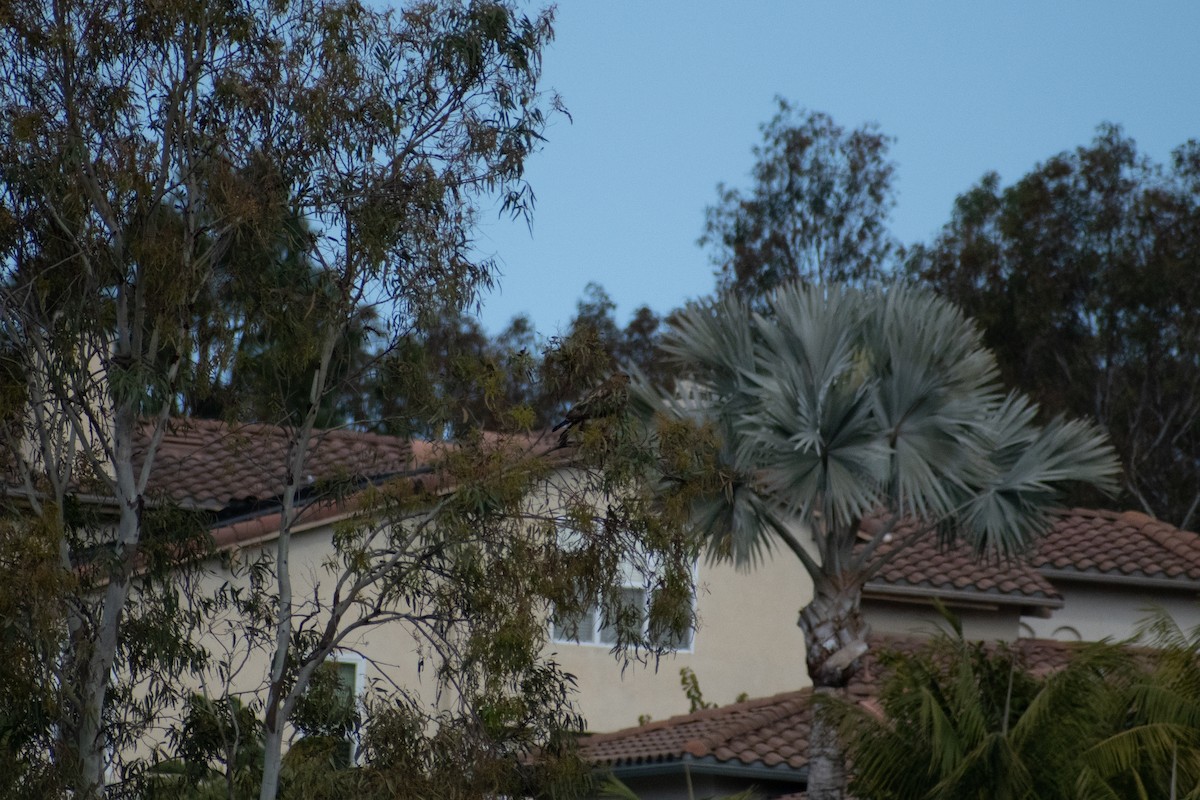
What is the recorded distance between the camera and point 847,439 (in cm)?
1644

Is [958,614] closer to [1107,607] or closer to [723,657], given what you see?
[723,657]

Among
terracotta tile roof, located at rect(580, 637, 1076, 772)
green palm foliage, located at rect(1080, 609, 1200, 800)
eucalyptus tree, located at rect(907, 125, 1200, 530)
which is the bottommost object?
green palm foliage, located at rect(1080, 609, 1200, 800)

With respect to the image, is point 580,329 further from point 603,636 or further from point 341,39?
point 603,636

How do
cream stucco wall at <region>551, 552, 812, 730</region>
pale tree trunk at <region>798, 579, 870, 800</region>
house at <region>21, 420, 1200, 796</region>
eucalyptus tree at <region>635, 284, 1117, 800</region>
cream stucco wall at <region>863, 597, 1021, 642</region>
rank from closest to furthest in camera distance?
pale tree trunk at <region>798, 579, 870, 800</region> < eucalyptus tree at <region>635, 284, 1117, 800</region> < house at <region>21, 420, 1200, 796</region> < cream stucco wall at <region>551, 552, 812, 730</region> < cream stucco wall at <region>863, 597, 1021, 642</region>

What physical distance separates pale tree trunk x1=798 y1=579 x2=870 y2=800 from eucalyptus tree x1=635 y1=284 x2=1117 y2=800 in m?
0.01

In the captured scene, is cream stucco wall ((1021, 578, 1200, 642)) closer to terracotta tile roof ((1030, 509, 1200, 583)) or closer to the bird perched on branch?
terracotta tile roof ((1030, 509, 1200, 583))

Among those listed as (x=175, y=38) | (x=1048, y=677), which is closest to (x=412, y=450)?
(x=175, y=38)

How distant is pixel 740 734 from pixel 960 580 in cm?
568

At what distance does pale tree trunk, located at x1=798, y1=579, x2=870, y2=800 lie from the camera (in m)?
15.9

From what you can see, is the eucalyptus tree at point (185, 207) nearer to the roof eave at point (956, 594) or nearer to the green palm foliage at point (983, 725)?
the green palm foliage at point (983, 725)

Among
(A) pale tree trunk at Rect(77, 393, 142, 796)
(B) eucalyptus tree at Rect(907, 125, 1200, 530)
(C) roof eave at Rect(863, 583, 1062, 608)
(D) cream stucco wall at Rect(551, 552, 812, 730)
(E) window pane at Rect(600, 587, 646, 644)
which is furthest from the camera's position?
(B) eucalyptus tree at Rect(907, 125, 1200, 530)

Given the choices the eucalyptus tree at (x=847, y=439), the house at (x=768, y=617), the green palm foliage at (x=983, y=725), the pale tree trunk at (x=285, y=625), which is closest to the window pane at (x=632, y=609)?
the pale tree trunk at (x=285, y=625)

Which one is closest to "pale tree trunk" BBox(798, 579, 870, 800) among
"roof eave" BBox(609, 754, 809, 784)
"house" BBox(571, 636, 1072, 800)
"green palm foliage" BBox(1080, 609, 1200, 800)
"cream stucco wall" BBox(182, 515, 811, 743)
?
"house" BBox(571, 636, 1072, 800)

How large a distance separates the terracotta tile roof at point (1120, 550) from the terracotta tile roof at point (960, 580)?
1.25 metres
